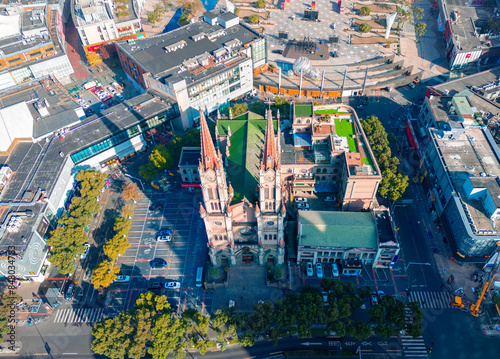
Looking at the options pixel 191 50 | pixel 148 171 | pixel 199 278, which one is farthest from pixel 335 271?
pixel 191 50

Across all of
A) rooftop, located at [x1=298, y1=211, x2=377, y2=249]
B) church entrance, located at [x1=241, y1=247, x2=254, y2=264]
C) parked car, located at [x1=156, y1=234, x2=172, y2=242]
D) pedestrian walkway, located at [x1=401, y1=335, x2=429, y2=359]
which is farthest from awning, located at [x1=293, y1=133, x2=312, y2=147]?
pedestrian walkway, located at [x1=401, y1=335, x2=429, y2=359]

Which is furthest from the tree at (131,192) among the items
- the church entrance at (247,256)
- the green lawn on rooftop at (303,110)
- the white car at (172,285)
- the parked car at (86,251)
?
the green lawn on rooftop at (303,110)

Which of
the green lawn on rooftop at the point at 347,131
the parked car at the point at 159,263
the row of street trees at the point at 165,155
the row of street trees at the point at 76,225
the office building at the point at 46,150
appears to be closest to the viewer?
the row of street trees at the point at 76,225

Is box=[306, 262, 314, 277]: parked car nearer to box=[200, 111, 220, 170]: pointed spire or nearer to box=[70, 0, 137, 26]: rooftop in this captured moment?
box=[200, 111, 220, 170]: pointed spire

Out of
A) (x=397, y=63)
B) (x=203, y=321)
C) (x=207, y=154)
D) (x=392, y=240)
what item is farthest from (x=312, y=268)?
(x=397, y=63)

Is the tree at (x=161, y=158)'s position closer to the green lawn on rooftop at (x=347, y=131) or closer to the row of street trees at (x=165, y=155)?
the row of street trees at (x=165, y=155)

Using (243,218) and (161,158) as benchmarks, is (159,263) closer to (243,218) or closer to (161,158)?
(243,218)
